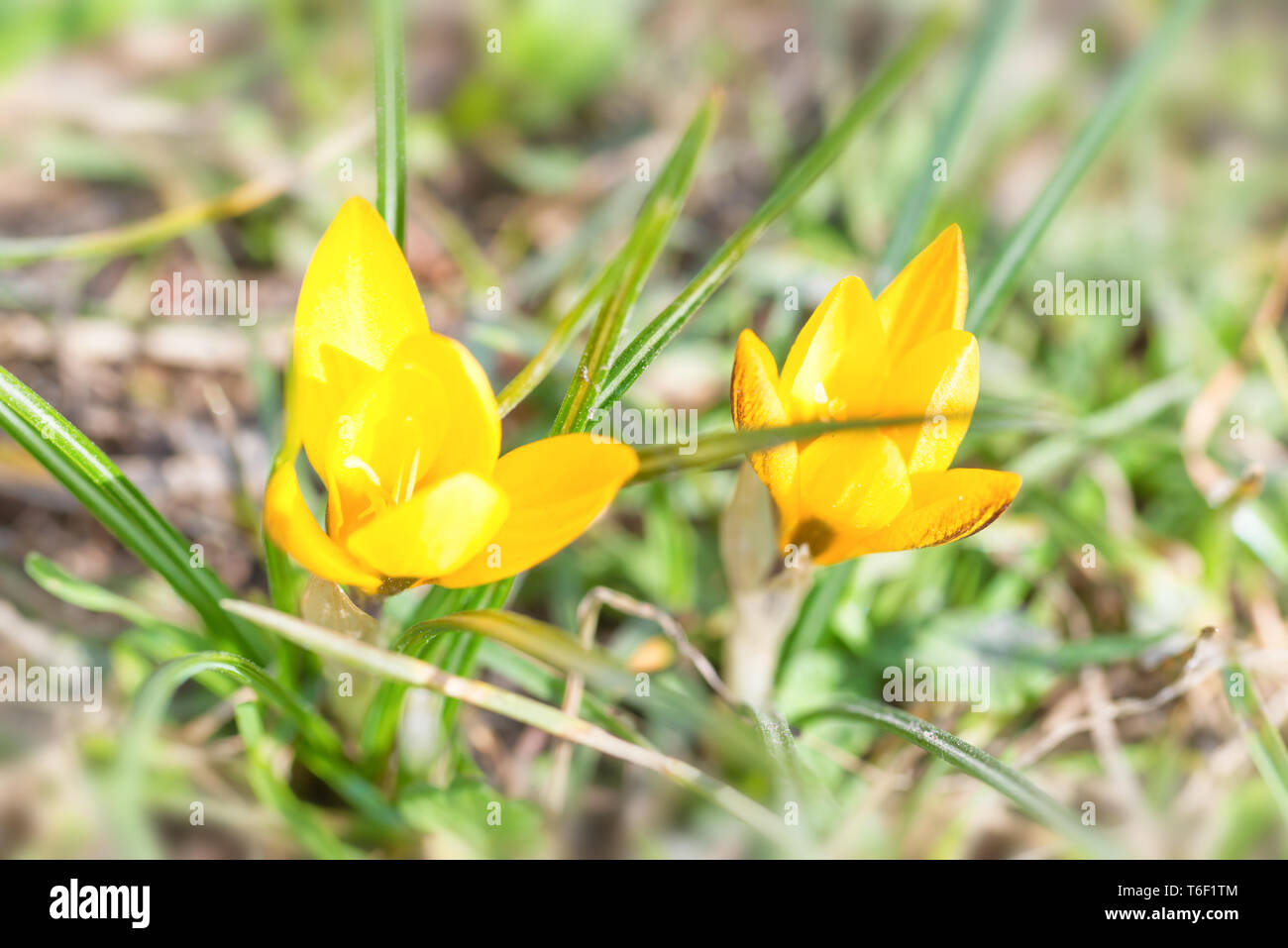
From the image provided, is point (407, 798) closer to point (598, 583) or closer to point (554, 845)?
point (554, 845)

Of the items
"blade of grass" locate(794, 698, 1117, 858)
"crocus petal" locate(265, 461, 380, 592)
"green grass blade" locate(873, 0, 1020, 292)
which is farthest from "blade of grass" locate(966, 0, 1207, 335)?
"crocus petal" locate(265, 461, 380, 592)

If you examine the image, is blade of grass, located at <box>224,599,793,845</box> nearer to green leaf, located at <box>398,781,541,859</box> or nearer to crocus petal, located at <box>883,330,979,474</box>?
green leaf, located at <box>398,781,541,859</box>

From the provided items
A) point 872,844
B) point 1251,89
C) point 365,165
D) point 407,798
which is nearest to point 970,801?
point 872,844

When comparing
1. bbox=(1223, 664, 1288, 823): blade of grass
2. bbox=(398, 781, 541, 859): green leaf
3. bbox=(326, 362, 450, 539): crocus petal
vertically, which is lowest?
bbox=(398, 781, 541, 859): green leaf

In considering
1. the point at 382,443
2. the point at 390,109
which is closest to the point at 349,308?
the point at 382,443

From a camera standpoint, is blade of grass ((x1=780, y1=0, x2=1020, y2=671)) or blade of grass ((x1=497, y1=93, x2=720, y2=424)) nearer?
blade of grass ((x1=497, y1=93, x2=720, y2=424))

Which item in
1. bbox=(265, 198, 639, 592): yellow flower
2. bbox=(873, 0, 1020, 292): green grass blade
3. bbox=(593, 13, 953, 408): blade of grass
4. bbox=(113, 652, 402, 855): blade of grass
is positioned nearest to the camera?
bbox=(113, 652, 402, 855): blade of grass
